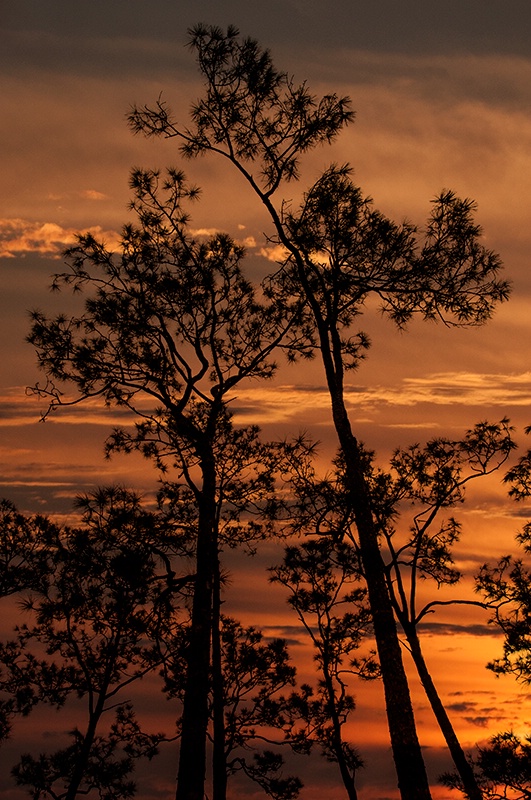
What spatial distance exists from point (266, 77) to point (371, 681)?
65.2 ft

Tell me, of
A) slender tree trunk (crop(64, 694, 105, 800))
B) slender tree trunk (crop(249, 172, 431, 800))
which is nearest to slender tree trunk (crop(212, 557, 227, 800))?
slender tree trunk (crop(64, 694, 105, 800))

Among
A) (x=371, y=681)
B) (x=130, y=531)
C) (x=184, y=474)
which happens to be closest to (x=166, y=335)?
(x=184, y=474)

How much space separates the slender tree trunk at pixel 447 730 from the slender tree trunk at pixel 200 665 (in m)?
7.45

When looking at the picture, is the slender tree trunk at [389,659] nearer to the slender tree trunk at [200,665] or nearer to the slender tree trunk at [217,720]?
the slender tree trunk at [200,665]

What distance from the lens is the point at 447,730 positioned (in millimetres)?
21047

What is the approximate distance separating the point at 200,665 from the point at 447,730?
8.07 meters

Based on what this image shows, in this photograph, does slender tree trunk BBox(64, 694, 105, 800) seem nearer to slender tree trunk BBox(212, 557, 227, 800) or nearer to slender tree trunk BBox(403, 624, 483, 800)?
slender tree trunk BBox(212, 557, 227, 800)

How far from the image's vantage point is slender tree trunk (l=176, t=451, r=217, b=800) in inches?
639

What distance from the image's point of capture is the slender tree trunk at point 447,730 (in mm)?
20289

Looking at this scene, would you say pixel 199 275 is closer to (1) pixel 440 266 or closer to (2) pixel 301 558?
(1) pixel 440 266

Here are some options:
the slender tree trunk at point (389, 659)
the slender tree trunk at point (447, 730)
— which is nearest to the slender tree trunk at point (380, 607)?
the slender tree trunk at point (389, 659)

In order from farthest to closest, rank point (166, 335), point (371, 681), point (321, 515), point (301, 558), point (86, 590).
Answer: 1. point (371, 681)
2. point (301, 558)
3. point (166, 335)
4. point (86, 590)
5. point (321, 515)

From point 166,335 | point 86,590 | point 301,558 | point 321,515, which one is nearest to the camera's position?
point 321,515

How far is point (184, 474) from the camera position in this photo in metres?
20.1
